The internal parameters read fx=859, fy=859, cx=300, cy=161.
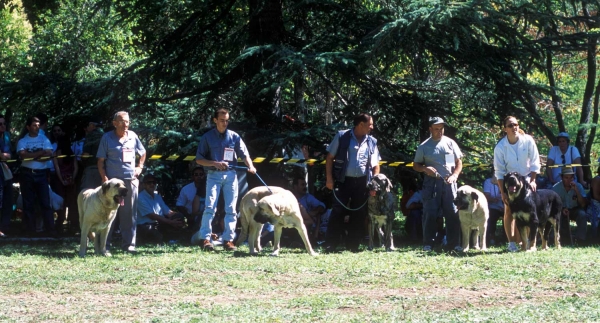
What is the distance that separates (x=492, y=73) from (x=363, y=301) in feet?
22.1

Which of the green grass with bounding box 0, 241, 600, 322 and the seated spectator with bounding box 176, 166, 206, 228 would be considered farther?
the seated spectator with bounding box 176, 166, 206, 228

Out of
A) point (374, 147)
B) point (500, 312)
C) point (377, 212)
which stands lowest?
point (500, 312)

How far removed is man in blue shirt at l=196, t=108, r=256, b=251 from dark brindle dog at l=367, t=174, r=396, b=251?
5.75ft

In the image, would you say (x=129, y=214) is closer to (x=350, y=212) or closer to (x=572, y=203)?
(x=350, y=212)

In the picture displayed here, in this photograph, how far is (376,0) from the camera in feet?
46.1

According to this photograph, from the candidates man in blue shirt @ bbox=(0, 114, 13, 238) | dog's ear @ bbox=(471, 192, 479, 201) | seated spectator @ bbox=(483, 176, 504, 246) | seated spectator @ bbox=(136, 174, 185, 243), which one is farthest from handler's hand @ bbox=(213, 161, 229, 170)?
seated spectator @ bbox=(483, 176, 504, 246)

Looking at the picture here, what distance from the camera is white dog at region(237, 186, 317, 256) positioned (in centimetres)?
1109

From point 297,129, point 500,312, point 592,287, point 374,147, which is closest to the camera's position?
point 500,312

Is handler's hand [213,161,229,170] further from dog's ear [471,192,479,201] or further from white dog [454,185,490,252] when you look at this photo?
dog's ear [471,192,479,201]

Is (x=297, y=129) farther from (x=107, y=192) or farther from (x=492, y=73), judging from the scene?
Result: (x=107, y=192)

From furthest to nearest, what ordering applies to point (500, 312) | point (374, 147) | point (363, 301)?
point (374, 147)
point (363, 301)
point (500, 312)

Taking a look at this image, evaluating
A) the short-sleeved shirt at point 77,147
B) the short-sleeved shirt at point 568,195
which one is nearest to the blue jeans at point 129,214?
the short-sleeved shirt at point 77,147

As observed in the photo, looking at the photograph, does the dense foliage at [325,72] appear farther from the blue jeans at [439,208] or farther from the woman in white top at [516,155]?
the blue jeans at [439,208]

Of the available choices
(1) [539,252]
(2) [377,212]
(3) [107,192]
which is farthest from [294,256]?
(1) [539,252]
